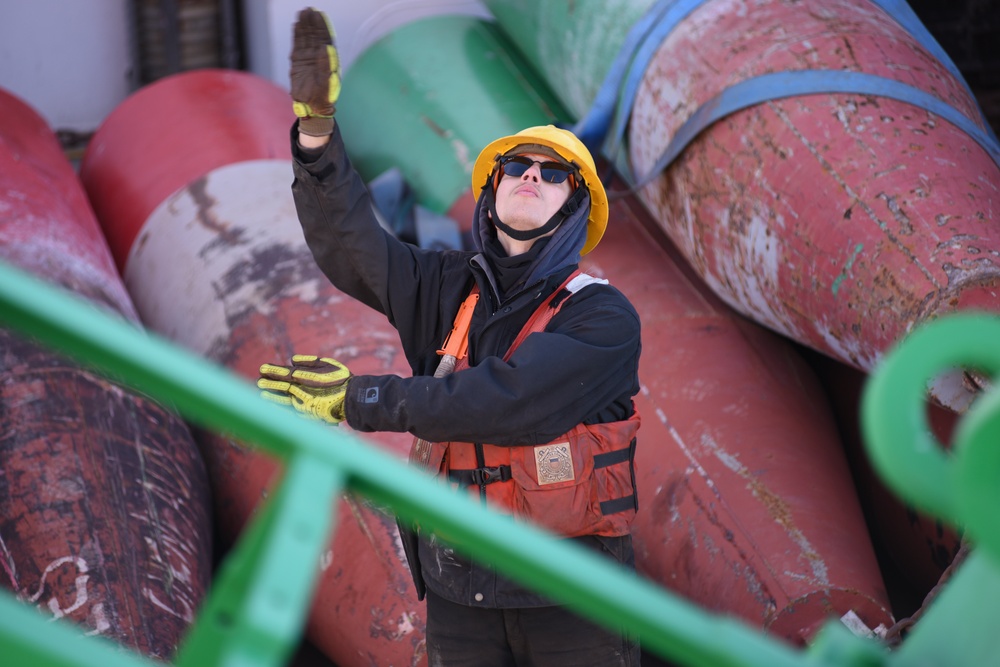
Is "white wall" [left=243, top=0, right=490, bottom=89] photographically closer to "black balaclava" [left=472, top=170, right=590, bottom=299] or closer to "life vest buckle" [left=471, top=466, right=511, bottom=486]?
"black balaclava" [left=472, top=170, right=590, bottom=299]

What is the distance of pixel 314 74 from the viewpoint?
2.15m

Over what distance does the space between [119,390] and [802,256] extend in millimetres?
2058

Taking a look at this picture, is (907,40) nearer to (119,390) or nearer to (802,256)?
(802,256)

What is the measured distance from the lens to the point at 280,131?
15.4 feet

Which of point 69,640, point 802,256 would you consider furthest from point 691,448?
point 69,640

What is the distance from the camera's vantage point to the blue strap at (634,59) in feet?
12.7

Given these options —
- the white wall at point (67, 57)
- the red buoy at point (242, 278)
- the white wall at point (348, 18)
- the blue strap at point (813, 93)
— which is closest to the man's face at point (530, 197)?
the red buoy at point (242, 278)

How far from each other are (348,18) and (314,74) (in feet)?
13.0

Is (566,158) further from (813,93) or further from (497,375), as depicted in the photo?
(813,93)

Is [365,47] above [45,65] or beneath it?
above

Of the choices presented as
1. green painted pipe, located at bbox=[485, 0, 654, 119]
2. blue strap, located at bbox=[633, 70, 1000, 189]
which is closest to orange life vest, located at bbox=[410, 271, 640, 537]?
blue strap, located at bbox=[633, 70, 1000, 189]

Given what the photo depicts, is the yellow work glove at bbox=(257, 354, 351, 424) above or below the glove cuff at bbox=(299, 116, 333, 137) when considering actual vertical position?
below

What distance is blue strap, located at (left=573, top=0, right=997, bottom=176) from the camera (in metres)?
3.88

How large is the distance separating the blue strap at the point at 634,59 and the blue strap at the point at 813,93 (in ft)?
1.50
